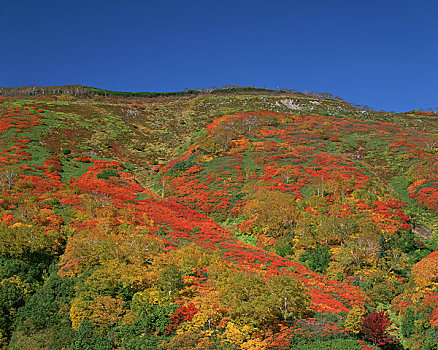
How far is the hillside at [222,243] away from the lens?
60.1 feet

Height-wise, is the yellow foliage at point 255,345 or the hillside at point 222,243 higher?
the hillside at point 222,243

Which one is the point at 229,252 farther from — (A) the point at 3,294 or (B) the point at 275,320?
(A) the point at 3,294

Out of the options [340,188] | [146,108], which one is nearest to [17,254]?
[340,188]

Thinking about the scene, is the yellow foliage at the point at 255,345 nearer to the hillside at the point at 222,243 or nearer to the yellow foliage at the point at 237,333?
the hillside at the point at 222,243

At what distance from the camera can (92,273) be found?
855 inches

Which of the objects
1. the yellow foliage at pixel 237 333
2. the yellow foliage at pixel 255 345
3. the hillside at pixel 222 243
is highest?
the hillside at pixel 222 243

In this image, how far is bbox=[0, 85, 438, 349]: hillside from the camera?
18.3 meters

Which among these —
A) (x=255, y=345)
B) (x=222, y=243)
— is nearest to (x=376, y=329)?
(x=255, y=345)

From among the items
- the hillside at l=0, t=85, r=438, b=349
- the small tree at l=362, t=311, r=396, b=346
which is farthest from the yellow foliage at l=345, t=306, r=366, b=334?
the small tree at l=362, t=311, r=396, b=346

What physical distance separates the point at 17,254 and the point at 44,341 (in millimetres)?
8002

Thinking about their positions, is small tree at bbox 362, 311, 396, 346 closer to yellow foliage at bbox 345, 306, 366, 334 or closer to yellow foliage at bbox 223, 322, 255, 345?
yellow foliage at bbox 345, 306, 366, 334

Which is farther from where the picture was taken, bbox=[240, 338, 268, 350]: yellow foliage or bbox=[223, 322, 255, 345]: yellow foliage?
bbox=[223, 322, 255, 345]: yellow foliage

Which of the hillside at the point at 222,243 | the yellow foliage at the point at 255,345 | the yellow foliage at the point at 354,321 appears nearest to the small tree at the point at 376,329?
the hillside at the point at 222,243

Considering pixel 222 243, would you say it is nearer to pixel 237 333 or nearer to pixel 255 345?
pixel 237 333
